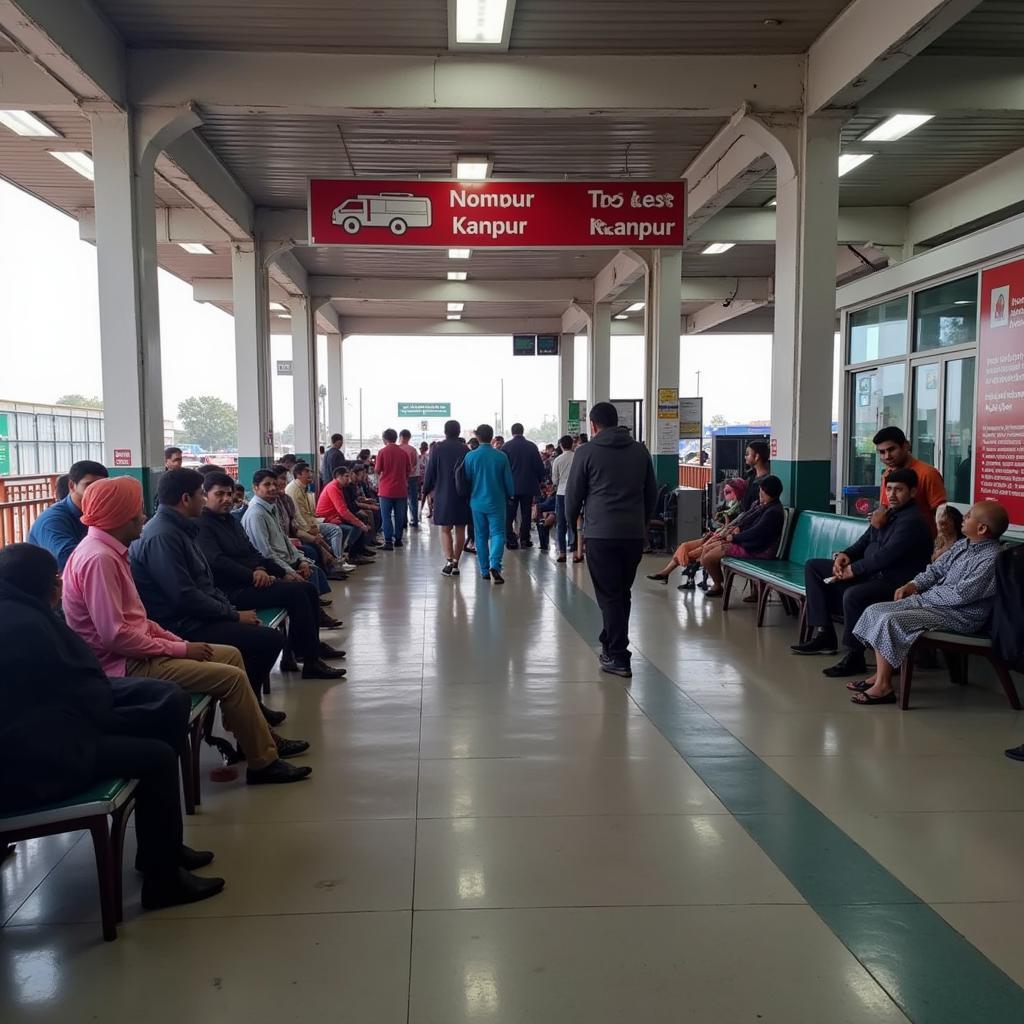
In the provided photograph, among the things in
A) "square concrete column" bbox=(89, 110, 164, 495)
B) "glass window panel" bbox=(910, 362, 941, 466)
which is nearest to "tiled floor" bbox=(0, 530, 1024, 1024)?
"square concrete column" bbox=(89, 110, 164, 495)

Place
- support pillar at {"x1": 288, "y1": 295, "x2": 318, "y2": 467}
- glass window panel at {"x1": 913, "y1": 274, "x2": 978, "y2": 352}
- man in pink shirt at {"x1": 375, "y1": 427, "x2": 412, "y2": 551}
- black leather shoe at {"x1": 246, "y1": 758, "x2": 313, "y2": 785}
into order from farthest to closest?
support pillar at {"x1": 288, "y1": 295, "x2": 318, "y2": 467} → man in pink shirt at {"x1": 375, "y1": 427, "x2": 412, "y2": 551} → glass window panel at {"x1": 913, "y1": 274, "x2": 978, "y2": 352} → black leather shoe at {"x1": 246, "y1": 758, "x2": 313, "y2": 785}

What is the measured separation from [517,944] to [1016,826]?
79.6 inches

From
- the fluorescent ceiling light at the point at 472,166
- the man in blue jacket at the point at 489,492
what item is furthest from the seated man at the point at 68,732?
the fluorescent ceiling light at the point at 472,166

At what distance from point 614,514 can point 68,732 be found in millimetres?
3543

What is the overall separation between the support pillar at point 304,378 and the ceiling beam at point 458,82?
863 centimetres

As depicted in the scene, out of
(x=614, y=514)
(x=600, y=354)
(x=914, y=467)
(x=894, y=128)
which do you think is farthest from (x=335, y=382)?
(x=914, y=467)

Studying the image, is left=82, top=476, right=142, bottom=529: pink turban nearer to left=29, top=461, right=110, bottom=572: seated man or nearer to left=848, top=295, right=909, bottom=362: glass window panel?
left=29, top=461, right=110, bottom=572: seated man

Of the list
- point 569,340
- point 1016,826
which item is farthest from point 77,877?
point 569,340

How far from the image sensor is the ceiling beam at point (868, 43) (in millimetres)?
5473

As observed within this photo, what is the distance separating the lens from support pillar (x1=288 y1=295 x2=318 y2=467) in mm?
15617

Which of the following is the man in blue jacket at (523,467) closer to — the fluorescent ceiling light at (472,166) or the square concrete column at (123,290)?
the fluorescent ceiling light at (472,166)

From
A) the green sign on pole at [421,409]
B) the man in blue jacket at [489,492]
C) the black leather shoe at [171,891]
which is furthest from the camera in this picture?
the green sign on pole at [421,409]

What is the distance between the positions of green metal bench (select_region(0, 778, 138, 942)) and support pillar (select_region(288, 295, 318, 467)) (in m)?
13.4

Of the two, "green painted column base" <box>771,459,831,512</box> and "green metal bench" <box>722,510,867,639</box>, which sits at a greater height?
"green painted column base" <box>771,459,831,512</box>
